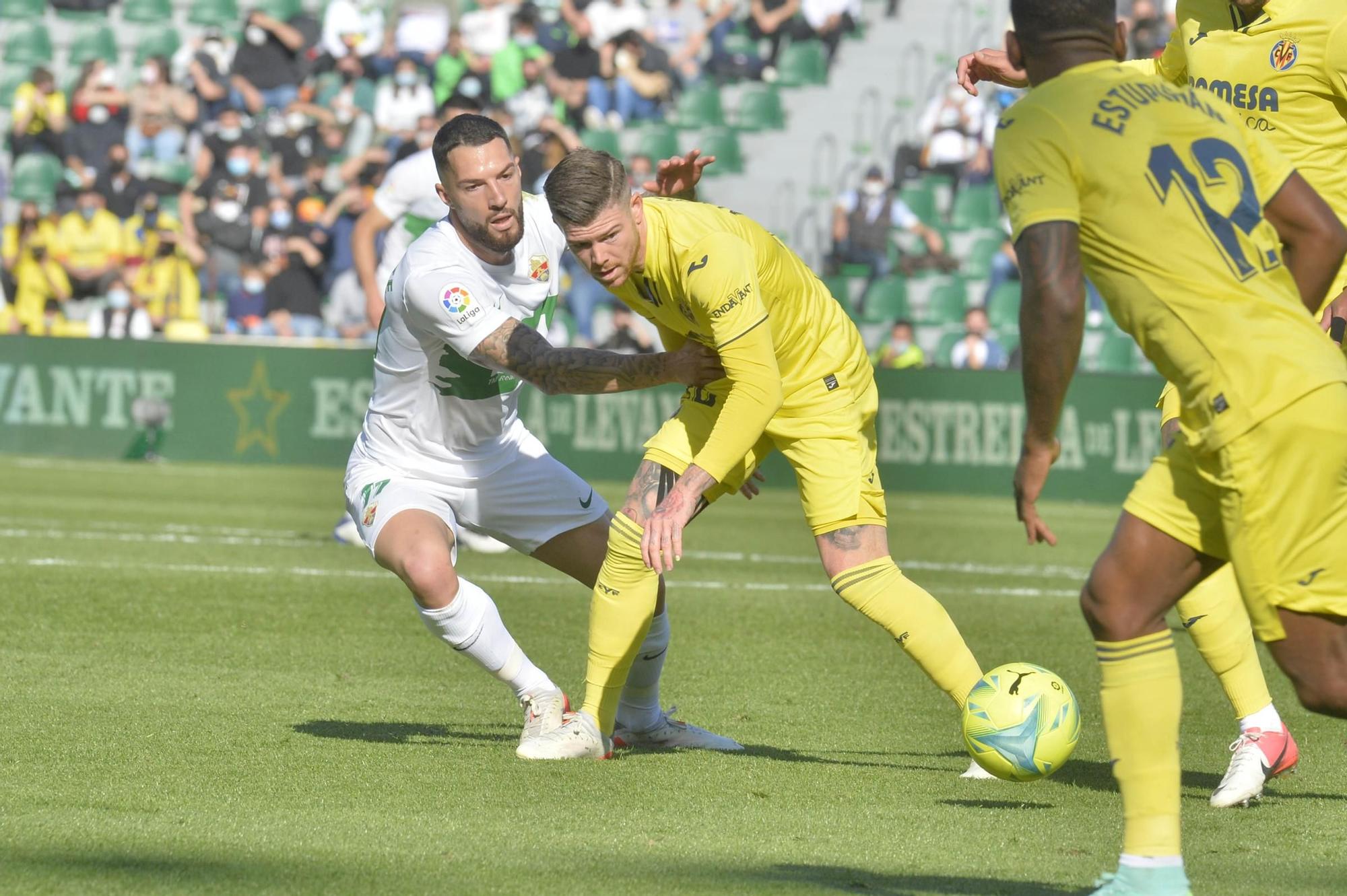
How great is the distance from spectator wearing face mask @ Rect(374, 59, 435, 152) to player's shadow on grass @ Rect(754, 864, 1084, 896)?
20007mm

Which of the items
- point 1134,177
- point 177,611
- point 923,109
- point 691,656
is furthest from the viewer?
point 923,109

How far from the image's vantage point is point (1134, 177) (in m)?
4.01

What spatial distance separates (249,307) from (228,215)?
145 cm

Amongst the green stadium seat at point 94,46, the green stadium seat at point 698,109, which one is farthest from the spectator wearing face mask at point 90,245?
the green stadium seat at point 698,109

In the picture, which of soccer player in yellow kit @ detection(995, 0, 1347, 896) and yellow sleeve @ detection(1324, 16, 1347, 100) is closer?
soccer player in yellow kit @ detection(995, 0, 1347, 896)

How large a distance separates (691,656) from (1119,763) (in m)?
4.53

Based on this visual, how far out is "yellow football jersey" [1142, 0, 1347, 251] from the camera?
6.27m

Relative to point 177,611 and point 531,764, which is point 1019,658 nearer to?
point 531,764

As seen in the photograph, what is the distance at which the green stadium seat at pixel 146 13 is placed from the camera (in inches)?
1046

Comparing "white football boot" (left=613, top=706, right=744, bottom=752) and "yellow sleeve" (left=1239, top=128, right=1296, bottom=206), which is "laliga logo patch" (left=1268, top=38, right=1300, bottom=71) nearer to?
"yellow sleeve" (left=1239, top=128, right=1296, bottom=206)

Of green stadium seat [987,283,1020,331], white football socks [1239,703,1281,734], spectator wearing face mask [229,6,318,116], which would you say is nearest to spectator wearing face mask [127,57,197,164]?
spectator wearing face mask [229,6,318,116]

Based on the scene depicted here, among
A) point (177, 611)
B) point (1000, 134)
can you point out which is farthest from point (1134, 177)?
point (177, 611)

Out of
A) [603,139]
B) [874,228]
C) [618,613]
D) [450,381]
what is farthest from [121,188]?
[618,613]

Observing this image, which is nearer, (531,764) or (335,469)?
(531,764)
